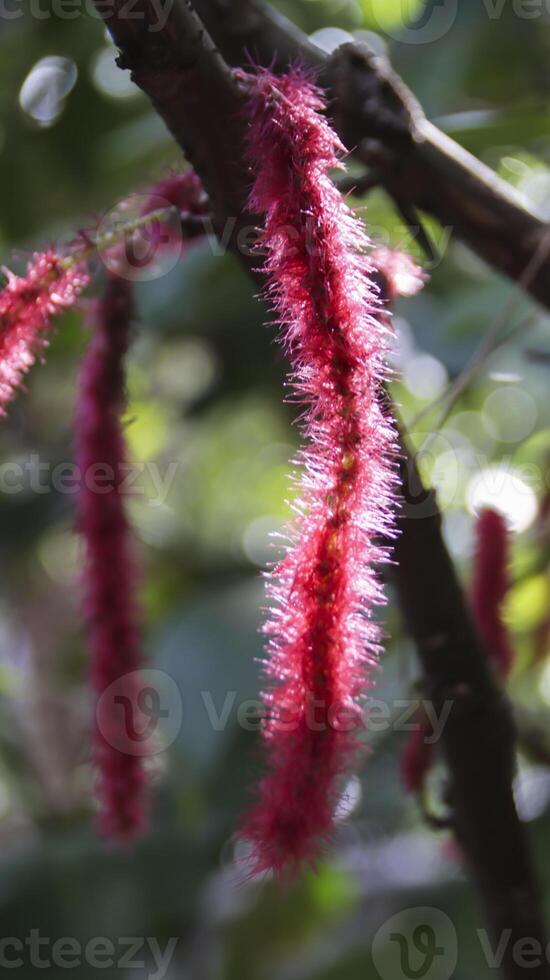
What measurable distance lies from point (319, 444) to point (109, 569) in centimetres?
22

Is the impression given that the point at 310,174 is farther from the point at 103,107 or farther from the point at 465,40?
the point at 103,107

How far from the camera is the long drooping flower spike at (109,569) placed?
1.54ft

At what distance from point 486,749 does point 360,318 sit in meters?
0.30

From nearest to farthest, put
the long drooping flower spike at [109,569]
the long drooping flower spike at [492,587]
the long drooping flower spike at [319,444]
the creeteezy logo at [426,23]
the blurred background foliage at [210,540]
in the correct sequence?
the long drooping flower spike at [319,444] < the long drooping flower spike at [109,569] < the long drooping flower spike at [492,587] < the blurred background foliage at [210,540] < the creeteezy logo at [426,23]

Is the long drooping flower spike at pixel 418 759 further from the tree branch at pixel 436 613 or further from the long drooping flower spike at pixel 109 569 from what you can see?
the long drooping flower spike at pixel 109 569

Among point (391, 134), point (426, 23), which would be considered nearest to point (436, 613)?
point (391, 134)

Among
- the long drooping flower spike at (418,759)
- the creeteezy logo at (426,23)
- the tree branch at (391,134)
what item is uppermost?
the creeteezy logo at (426,23)

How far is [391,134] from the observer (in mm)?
491

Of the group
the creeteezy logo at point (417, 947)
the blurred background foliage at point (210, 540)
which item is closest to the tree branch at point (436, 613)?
the blurred background foliage at point (210, 540)

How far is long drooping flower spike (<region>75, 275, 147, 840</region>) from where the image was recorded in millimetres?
468

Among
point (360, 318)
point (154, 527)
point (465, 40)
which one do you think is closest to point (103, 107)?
point (465, 40)

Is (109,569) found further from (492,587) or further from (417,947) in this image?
(417,947)

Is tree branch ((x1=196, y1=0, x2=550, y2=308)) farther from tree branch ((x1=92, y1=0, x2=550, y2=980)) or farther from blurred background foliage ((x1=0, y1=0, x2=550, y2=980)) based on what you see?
blurred background foliage ((x1=0, y1=0, x2=550, y2=980))

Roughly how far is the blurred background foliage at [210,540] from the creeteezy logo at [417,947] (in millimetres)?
17
